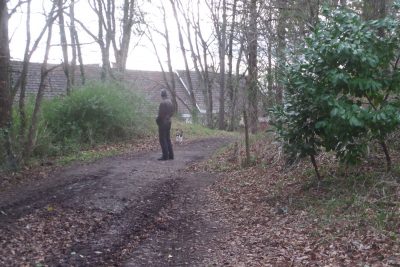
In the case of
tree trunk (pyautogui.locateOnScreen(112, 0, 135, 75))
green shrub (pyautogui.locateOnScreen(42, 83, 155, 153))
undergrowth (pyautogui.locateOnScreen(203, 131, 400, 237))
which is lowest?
undergrowth (pyautogui.locateOnScreen(203, 131, 400, 237))

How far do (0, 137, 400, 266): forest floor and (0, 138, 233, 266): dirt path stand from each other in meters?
0.02

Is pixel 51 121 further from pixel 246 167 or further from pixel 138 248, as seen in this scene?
pixel 138 248

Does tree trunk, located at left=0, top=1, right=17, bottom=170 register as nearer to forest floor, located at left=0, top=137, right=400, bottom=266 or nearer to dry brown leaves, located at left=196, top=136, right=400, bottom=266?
forest floor, located at left=0, top=137, right=400, bottom=266

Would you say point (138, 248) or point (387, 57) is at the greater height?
point (387, 57)

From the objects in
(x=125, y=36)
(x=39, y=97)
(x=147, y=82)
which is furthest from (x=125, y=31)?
(x=39, y=97)

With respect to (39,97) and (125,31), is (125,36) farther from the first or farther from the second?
(39,97)

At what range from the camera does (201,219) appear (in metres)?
8.45

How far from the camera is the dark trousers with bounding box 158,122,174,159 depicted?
13.8 metres

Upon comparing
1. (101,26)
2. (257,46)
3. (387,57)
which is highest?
(101,26)

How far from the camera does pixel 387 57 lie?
787cm

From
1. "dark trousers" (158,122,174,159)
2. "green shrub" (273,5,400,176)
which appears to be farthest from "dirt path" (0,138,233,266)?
"green shrub" (273,5,400,176)

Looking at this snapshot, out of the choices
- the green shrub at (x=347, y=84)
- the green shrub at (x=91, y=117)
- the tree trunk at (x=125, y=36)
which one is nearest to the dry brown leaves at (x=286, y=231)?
the green shrub at (x=347, y=84)

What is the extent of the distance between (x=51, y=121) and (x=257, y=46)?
25.4ft

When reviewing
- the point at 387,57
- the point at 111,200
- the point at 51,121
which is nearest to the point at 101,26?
the point at 51,121
